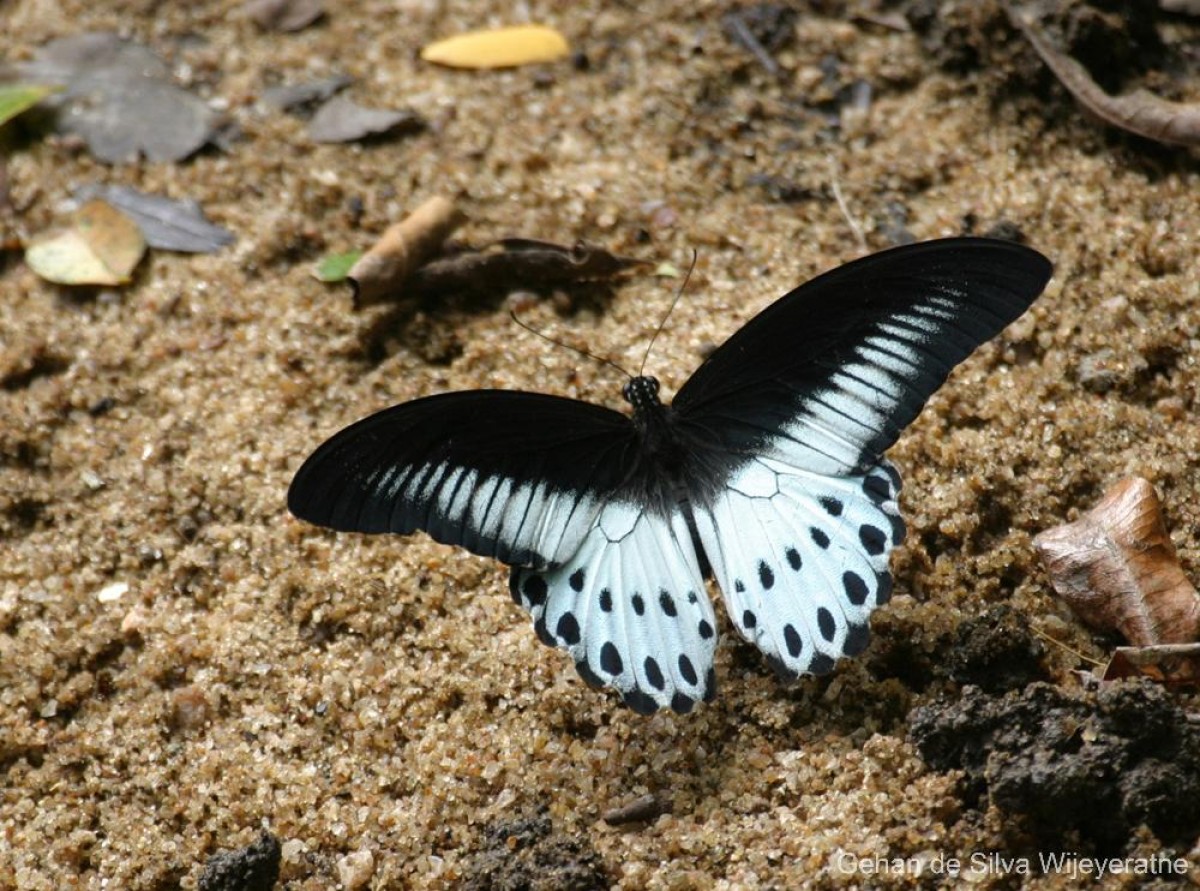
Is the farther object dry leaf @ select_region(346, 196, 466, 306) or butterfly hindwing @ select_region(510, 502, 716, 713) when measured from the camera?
dry leaf @ select_region(346, 196, 466, 306)

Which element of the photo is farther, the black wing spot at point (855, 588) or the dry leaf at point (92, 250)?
the dry leaf at point (92, 250)

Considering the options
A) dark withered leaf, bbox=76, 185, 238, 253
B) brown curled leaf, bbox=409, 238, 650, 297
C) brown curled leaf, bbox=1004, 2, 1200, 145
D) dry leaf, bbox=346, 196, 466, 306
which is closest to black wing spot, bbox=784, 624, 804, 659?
brown curled leaf, bbox=409, 238, 650, 297

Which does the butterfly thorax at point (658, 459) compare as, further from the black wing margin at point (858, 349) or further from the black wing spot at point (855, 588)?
the black wing spot at point (855, 588)

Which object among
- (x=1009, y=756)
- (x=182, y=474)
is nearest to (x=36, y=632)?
(x=182, y=474)

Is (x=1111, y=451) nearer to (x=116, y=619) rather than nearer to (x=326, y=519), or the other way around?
(x=326, y=519)

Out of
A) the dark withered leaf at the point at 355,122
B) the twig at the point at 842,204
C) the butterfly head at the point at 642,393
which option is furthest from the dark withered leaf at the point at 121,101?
the butterfly head at the point at 642,393

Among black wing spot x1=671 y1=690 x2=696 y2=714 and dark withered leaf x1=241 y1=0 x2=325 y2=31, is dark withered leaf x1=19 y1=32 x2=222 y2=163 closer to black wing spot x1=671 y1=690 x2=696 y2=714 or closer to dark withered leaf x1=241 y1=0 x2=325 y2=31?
dark withered leaf x1=241 y1=0 x2=325 y2=31
